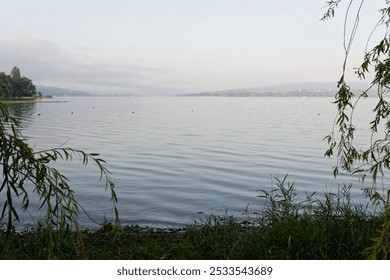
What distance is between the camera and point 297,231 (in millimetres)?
6281

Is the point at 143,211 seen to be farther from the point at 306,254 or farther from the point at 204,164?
the point at 204,164

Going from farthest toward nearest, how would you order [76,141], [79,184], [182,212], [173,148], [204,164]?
1. [76,141]
2. [173,148]
3. [204,164]
4. [79,184]
5. [182,212]

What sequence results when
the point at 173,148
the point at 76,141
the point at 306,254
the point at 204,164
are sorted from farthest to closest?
1. the point at 76,141
2. the point at 173,148
3. the point at 204,164
4. the point at 306,254

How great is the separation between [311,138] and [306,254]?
30.1 meters

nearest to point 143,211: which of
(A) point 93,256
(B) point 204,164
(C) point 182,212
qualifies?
(C) point 182,212

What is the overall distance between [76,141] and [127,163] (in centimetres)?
1241

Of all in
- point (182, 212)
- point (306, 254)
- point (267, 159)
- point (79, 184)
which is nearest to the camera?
point (306, 254)

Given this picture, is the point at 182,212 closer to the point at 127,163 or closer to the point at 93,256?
the point at 93,256

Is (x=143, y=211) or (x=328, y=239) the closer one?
(x=328, y=239)

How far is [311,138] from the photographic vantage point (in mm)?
34906

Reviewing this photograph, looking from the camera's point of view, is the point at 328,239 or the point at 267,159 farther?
the point at 267,159

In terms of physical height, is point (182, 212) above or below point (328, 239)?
below
